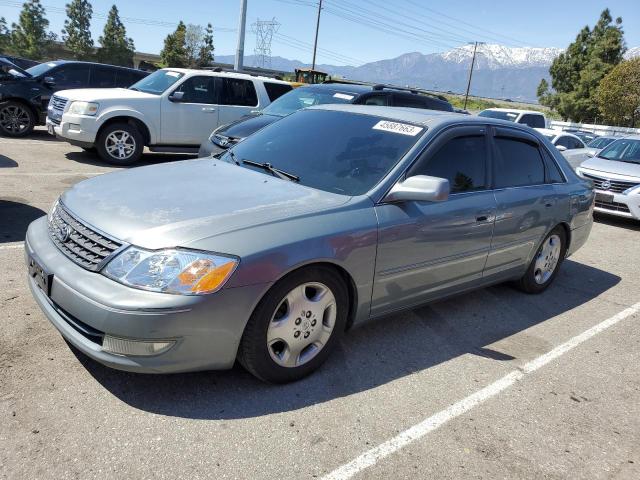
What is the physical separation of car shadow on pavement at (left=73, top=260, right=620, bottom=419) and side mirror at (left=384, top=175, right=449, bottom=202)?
1.06 meters

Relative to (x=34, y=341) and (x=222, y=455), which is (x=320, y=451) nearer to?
(x=222, y=455)

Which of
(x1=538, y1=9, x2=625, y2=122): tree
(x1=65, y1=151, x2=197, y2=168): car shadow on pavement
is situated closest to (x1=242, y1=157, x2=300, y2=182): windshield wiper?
(x1=65, y1=151, x2=197, y2=168): car shadow on pavement

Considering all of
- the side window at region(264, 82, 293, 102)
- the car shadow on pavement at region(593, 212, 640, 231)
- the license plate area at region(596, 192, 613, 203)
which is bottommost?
the car shadow on pavement at region(593, 212, 640, 231)

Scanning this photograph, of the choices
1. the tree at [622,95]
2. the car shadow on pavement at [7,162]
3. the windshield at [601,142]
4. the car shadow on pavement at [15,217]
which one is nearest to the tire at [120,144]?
the car shadow on pavement at [7,162]

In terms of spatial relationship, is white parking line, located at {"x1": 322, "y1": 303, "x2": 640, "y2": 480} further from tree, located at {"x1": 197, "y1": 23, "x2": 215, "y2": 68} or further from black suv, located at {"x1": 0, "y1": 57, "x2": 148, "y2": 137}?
tree, located at {"x1": 197, "y1": 23, "x2": 215, "y2": 68}

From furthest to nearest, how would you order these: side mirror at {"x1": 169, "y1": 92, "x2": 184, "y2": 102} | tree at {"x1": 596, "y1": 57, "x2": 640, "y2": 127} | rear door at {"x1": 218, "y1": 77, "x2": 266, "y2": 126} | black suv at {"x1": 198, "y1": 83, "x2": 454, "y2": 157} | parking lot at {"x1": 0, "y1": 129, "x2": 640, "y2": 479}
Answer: tree at {"x1": 596, "y1": 57, "x2": 640, "y2": 127} → rear door at {"x1": 218, "y1": 77, "x2": 266, "y2": 126} → side mirror at {"x1": 169, "y1": 92, "x2": 184, "y2": 102} → black suv at {"x1": 198, "y1": 83, "x2": 454, "y2": 157} → parking lot at {"x1": 0, "y1": 129, "x2": 640, "y2": 479}

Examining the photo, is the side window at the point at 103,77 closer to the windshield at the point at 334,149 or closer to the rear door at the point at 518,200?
the windshield at the point at 334,149

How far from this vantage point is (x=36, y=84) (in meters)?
11.3

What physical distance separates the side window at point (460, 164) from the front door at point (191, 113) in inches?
267

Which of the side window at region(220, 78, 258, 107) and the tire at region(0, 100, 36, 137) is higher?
the side window at region(220, 78, 258, 107)

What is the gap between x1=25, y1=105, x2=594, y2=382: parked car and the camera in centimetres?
262

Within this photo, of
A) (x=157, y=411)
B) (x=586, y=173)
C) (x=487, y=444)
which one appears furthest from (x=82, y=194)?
(x=586, y=173)

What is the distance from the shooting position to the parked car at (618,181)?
9289 millimetres

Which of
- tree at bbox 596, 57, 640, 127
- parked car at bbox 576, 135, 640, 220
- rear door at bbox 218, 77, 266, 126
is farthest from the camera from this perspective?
tree at bbox 596, 57, 640, 127
